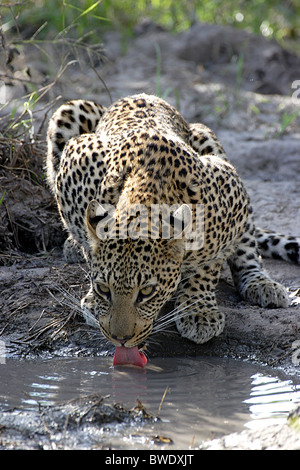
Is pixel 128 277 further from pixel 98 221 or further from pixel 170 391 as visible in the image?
pixel 170 391

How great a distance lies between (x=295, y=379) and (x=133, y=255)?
1490 mm

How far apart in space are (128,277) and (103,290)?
25 centimetres

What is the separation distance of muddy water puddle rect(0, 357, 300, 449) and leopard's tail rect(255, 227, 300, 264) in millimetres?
2016

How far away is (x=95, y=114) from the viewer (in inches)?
291

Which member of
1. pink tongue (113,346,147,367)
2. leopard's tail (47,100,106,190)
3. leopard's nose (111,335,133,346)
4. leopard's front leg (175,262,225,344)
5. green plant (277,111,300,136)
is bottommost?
pink tongue (113,346,147,367)

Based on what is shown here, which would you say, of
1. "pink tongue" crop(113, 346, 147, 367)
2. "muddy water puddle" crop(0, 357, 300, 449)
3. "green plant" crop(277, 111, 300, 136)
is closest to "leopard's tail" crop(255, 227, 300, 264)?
"muddy water puddle" crop(0, 357, 300, 449)

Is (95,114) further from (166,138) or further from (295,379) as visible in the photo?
(295,379)

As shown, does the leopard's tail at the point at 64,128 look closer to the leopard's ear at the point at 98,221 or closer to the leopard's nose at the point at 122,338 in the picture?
the leopard's ear at the point at 98,221

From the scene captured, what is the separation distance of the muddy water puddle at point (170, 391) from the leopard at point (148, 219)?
12.9 inches

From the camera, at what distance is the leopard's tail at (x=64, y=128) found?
7156 millimetres

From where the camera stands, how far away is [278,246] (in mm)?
7594

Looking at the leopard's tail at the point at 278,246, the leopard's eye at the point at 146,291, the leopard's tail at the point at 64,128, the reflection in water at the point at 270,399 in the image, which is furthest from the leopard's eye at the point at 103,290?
the leopard's tail at the point at 278,246

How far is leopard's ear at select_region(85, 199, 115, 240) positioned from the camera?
17.3ft

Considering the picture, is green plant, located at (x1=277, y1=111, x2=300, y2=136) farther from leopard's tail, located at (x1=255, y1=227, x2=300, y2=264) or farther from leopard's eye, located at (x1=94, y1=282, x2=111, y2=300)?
leopard's eye, located at (x1=94, y1=282, x2=111, y2=300)
